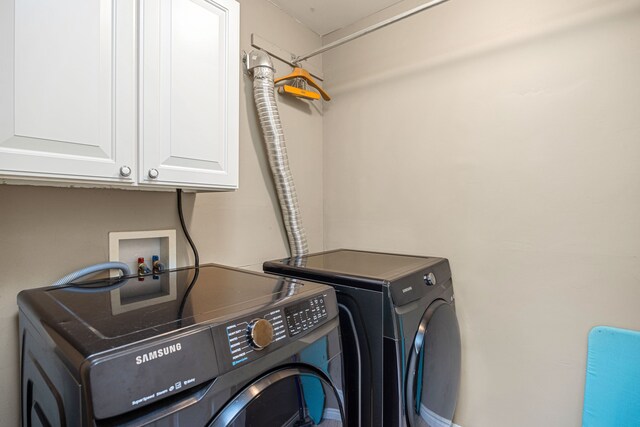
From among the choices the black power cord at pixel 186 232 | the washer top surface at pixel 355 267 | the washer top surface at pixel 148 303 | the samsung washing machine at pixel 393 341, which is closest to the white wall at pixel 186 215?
the black power cord at pixel 186 232

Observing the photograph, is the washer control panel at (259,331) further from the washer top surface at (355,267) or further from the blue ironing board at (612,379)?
the blue ironing board at (612,379)

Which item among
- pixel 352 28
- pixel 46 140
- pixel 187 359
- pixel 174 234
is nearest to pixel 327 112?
pixel 352 28

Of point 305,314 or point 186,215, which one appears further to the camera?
point 186,215

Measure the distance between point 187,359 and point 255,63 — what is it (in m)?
1.60

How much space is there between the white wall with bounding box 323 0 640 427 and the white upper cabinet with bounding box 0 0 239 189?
43.4 inches

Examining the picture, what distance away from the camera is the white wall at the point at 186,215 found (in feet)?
3.65

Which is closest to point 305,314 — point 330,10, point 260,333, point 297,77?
point 260,333

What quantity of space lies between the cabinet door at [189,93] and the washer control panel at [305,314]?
0.63 m

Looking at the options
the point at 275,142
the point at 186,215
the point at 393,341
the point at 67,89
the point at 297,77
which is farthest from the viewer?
the point at 297,77

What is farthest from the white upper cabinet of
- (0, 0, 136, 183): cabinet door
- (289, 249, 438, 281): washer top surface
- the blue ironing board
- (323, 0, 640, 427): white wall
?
the blue ironing board

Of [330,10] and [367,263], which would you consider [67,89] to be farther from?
[330,10]

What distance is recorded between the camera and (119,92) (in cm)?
100

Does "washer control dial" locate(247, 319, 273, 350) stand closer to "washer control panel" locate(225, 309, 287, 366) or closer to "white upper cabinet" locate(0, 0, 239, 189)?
"washer control panel" locate(225, 309, 287, 366)

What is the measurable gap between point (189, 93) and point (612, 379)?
206cm
